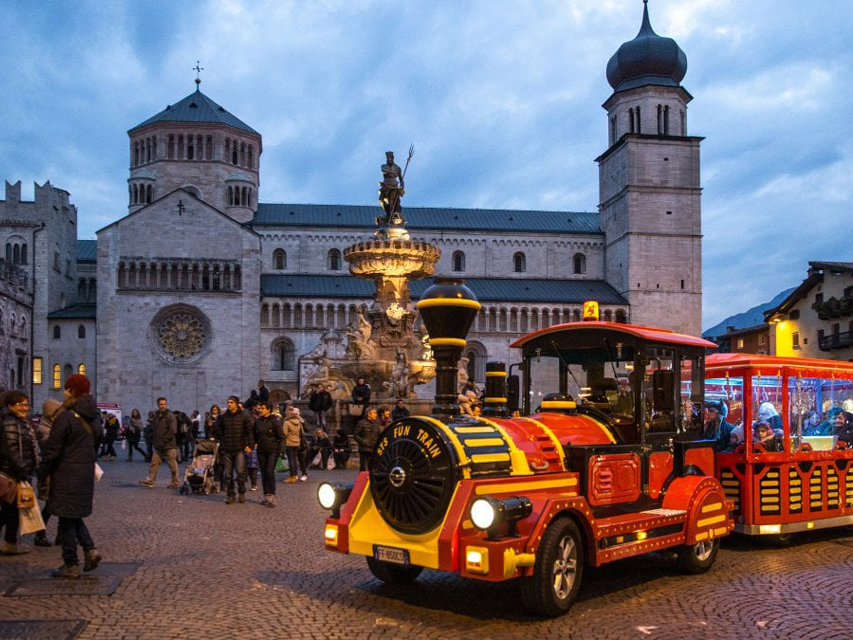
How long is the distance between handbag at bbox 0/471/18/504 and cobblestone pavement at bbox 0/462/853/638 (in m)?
0.72

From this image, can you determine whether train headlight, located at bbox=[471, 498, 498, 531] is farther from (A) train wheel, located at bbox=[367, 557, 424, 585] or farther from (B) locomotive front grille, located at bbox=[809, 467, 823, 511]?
(B) locomotive front grille, located at bbox=[809, 467, 823, 511]

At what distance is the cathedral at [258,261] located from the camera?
5406 centimetres

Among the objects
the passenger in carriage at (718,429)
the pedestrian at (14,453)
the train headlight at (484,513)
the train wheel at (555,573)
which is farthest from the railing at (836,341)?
the pedestrian at (14,453)

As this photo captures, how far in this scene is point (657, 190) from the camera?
63.4 m

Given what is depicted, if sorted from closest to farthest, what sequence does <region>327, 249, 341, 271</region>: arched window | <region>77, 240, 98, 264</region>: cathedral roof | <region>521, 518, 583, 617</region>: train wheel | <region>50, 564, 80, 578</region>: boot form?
<region>521, 518, 583, 617</region>: train wheel, <region>50, 564, 80, 578</region>: boot, <region>327, 249, 341, 271</region>: arched window, <region>77, 240, 98, 264</region>: cathedral roof

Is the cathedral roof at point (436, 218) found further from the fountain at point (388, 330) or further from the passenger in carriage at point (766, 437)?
the passenger in carriage at point (766, 437)

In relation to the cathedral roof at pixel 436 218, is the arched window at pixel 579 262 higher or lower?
lower

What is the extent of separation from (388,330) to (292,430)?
7.84 m

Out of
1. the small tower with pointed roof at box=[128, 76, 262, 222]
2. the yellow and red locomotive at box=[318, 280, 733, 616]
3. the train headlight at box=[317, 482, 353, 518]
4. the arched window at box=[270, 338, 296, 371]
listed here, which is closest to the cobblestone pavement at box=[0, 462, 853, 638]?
the yellow and red locomotive at box=[318, 280, 733, 616]

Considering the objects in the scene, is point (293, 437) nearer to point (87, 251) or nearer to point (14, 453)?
point (14, 453)

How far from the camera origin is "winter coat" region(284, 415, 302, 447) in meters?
18.1

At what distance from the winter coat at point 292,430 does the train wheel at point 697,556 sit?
428 inches

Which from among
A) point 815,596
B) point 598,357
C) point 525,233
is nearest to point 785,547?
point 815,596

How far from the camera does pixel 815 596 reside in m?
7.81
